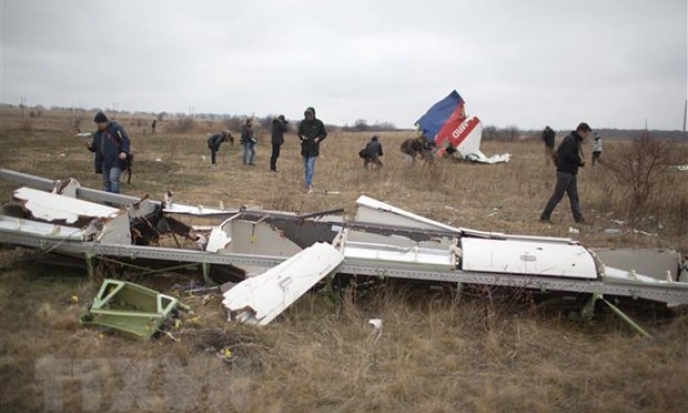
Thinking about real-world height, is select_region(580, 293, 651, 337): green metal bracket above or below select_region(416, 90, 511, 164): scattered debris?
below

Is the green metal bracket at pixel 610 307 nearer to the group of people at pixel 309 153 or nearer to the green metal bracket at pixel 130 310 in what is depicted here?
the green metal bracket at pixel 130 310

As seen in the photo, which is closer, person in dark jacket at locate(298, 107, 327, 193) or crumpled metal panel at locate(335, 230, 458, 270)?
crumpled metal panel at locate(335, 230, 458, 270)

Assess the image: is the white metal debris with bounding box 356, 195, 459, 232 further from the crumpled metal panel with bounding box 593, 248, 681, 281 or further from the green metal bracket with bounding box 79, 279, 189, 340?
the green metal bracket with bounding box 79, 279, 189, 340

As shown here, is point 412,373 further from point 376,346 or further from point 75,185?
point 75,185

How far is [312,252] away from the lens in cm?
473

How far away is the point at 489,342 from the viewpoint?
165 inches

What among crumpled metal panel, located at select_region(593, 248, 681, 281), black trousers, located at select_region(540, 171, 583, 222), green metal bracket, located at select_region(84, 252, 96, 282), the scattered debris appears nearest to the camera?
green metal bracket, located at select_region(84, 252, 96, 282)

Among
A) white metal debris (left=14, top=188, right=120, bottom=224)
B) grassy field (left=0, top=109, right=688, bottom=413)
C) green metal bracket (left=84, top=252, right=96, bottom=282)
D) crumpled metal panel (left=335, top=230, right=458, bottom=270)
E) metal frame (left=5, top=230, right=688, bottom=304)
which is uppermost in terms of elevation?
white metal debris (left=14, top=188, right=120, bottom=224)

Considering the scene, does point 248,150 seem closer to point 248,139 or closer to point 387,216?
point 248,139

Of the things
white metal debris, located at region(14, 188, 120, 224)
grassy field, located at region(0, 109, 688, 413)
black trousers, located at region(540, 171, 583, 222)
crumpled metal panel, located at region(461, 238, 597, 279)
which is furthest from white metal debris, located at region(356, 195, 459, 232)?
black trousers, located at region(540, 171, 583, 222)

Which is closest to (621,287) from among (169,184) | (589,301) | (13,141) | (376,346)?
(589,301)

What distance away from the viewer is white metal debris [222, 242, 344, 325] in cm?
427

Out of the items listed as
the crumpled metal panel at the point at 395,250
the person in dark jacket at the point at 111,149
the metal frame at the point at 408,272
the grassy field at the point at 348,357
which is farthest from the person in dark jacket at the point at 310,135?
the metal frame at the point at 408,272

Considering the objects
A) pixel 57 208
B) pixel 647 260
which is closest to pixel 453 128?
pixel 647 260
